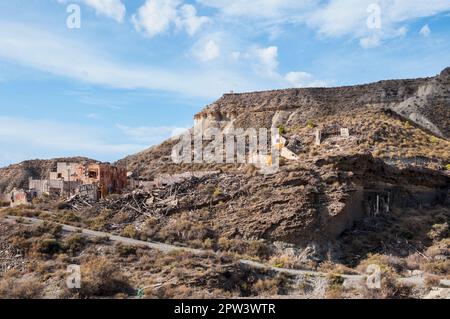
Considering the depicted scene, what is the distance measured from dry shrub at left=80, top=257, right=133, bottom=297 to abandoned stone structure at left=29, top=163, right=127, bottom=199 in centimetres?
1148

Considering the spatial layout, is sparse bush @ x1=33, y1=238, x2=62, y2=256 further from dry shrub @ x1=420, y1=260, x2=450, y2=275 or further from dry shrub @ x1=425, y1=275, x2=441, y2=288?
dry shrub @ x1=420, y1=260, x2=450, y2=275

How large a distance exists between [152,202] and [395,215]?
1017 centimetres

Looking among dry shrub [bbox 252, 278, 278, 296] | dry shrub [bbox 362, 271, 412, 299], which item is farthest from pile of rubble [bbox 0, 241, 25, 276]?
dry shrub [bbox 362, 271, 412, 299]

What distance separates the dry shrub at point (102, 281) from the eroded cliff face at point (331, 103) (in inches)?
1381

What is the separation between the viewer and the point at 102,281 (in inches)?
648

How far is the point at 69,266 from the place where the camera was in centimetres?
1831

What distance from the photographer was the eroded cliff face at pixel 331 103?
50.7m

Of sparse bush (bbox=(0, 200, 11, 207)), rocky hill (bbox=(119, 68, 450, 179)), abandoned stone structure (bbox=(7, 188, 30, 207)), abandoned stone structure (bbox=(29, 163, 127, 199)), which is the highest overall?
rocky hill (bbox=(119, 68, 450, 179))

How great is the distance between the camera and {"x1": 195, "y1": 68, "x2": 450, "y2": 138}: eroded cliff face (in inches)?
1997

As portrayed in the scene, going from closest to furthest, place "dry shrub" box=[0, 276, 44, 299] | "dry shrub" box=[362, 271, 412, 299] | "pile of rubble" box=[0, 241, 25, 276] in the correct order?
"dry shrub" box=[0, 276, 44, 299]
"dry shrub" box=[362, 271, 412, 299]
"pile of rubble" box=[0, 241, 25, 276]

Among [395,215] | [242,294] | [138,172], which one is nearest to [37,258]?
[242,294]

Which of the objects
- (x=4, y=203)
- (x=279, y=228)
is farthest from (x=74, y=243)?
(x=4, y=203)

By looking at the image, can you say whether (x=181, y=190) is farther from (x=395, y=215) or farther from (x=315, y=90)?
(x=315, y=90)

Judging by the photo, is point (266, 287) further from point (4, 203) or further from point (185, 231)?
point (4, 203)
